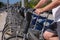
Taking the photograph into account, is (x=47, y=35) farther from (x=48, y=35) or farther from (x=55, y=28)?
(x=55, y=28)

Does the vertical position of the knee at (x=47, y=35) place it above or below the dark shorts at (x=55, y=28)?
below

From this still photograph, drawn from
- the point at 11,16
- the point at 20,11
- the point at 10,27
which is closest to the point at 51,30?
the point at 20,11

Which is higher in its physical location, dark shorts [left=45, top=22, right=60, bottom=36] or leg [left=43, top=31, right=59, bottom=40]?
dark shorts [left=45, top=22, right=60, bottom=36]

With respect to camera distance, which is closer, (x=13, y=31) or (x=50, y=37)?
(x=50, y=37)

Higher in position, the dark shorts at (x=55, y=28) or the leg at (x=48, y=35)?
the dark shorts at (x=55, y=28)

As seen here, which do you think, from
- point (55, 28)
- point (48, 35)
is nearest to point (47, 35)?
point (48, 35)

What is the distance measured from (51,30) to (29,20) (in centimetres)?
56

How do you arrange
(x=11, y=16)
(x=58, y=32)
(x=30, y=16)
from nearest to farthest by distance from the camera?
(x=58, y=32), (x=30, y=16), (x=11, y=16)

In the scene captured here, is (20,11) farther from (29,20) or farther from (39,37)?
(39,37)

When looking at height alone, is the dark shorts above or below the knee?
above

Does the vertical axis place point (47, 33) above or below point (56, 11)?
below

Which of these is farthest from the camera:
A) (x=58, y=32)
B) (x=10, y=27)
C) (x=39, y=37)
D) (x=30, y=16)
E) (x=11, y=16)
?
(x=11, y=16)

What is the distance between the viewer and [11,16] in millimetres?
5441

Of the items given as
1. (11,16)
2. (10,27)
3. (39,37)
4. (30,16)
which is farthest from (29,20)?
(11,16)
